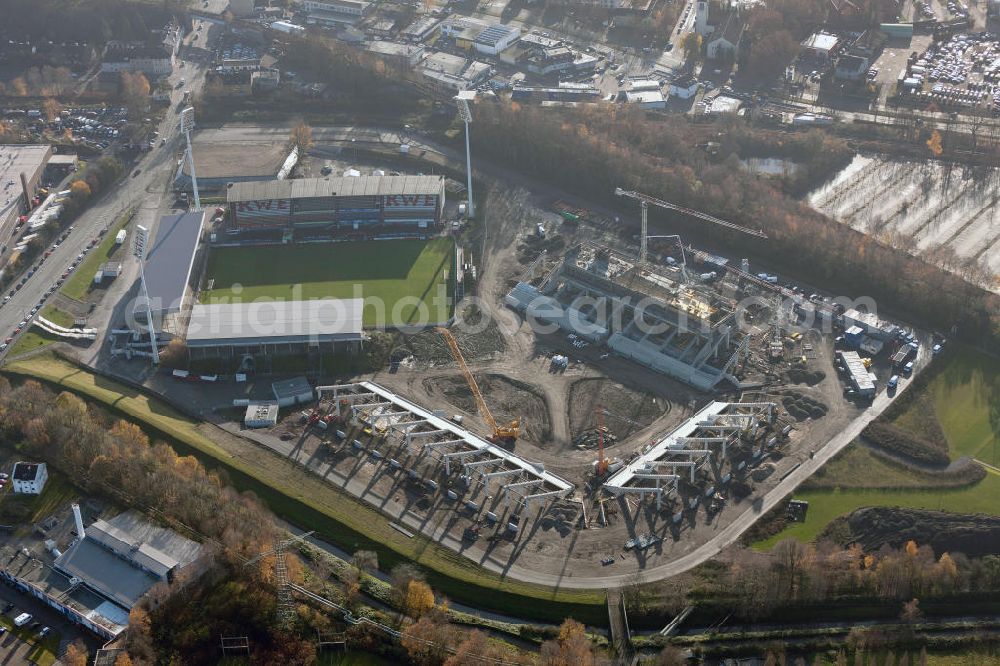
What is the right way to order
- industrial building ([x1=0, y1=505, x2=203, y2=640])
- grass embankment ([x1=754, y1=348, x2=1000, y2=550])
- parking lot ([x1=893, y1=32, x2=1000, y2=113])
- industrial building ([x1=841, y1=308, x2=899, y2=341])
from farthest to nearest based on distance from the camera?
parking lot ([x1=893, y1=32, x2=1000, y2=113]) → industrial building ([x1=841, y1=308, x2=899, y2=341]) → grass embankment ([x1=754, y1=348, x2=1000, y2=550]) → industrial building ([x1=0, y1=505, x2=203, y2=640])

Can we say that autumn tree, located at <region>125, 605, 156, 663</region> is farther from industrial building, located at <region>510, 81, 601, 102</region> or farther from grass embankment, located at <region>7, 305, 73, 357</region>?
industrial building, located at <region>510, 81, 601, 102</region>

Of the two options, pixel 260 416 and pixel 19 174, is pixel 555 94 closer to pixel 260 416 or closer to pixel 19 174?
pixel 19 174

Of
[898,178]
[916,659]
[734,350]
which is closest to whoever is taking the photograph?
[916,659]

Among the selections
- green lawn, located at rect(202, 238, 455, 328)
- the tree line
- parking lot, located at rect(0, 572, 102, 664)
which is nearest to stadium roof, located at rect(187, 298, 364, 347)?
green lawn, located at rect(202, 238, 455, 328)

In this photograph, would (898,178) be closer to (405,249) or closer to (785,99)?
(785,99)

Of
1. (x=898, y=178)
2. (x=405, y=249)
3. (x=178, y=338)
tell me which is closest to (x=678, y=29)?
(x=898, y=178)

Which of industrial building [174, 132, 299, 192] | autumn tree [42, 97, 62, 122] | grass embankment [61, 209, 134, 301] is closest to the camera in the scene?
grass embankment [61, 209, 134, 301]
